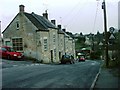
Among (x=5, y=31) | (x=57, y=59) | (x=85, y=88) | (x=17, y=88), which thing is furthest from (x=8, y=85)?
(x=57, y=59)

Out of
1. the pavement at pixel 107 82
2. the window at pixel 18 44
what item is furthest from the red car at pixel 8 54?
the pavement at pixel 107 82

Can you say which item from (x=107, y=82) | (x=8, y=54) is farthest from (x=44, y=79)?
(x=8, y=54)

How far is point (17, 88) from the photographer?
13.3 metres

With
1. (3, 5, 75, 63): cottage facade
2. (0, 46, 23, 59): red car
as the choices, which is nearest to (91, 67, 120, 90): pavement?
(0, 46, 23, 59): red car

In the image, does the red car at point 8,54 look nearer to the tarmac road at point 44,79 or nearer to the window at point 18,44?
the window at point 18,44

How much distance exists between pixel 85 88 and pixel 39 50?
120 feet

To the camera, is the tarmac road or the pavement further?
the tarmac road

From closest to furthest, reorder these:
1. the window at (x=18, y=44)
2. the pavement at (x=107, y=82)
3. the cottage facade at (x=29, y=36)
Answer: the pavement at (x=107, y=82), the cottage facade at (x=29, y=36), the window at (x=18, y=44)

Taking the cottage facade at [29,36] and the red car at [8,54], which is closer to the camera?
the red car at [8,54]

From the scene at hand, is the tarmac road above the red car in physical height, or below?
below

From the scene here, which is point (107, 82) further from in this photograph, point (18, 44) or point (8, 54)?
point (18, 44)

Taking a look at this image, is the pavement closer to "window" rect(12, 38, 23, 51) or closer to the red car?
the red car

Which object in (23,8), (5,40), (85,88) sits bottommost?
(85,88)

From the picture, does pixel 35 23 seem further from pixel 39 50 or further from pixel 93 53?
pixel 93 53
